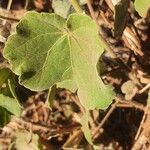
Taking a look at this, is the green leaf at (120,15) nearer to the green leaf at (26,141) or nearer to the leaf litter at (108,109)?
the leaf litter at (108,109)

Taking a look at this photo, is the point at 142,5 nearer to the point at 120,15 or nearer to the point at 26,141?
the point at 120,15

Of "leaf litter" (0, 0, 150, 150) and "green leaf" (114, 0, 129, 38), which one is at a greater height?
"green leaf" (114, 0, 129, 38)

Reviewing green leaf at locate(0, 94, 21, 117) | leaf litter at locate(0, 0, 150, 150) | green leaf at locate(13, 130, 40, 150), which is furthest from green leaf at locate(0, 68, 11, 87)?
green leaf at locate(13, 130, 40, 150)

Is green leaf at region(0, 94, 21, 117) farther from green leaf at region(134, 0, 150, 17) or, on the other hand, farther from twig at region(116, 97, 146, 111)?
green leaf at region(134, 0, 150, 17)

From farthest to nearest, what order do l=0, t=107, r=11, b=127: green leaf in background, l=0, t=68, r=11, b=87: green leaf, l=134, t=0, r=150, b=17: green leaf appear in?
l=0, t=107, r=11, b=127: green leaf in background < l=0, t=68, r=11, b=87: green leaf < l=134, t=0, r=150, b=17: green leaf

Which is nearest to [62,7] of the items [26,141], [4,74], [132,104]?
[4,74]

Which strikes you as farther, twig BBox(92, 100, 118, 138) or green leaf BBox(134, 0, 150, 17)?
twig BBox(92, 100, 118, 138)
